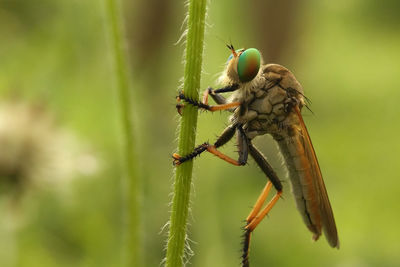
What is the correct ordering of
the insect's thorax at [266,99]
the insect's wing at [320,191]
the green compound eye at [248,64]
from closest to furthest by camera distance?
the green compound eye at [248,64] < the insect's thorax at [266,99] < the insect's wing at [320,191]

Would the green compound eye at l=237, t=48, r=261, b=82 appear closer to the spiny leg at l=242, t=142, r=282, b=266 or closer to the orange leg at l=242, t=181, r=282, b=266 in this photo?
the spiny leg at l=242, t=142, r=282, b=266

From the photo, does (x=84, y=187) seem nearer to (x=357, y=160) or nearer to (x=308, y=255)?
(x=308, y=255)

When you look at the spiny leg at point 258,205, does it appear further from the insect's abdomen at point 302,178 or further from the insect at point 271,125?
the insect's abdomen at point 302,178

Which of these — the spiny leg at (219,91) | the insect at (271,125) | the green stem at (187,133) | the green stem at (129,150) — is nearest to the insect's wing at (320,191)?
the insect at (271,125)

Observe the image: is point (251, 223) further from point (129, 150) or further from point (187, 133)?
point (187, 133)

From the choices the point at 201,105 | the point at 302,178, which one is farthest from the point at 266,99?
the point at 201,105
